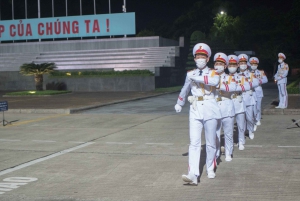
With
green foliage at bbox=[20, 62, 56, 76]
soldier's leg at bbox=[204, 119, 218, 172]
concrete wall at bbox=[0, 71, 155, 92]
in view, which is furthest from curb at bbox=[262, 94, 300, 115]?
green foliage at bbox=[20, 62, 56, 76]

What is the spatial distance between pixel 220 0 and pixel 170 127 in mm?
70694

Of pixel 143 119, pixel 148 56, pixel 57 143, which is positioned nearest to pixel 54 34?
pixel 148 56

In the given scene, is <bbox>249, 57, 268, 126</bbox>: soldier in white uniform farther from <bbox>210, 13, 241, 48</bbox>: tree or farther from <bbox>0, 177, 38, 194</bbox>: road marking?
<bbox>210, 13, 241, 48</bbox>: tree

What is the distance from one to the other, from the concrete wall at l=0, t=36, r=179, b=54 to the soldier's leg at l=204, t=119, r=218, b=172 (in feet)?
115

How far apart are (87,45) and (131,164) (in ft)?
117

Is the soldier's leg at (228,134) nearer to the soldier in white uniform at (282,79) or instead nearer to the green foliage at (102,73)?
the soldier in white uniform at (282,79)

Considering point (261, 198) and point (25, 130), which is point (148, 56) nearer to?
point (25, 130)

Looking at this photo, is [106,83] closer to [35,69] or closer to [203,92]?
[35,69]

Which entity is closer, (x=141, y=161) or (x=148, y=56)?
(x=141, y=161)

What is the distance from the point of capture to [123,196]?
698cm

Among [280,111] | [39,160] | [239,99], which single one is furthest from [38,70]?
[239,99]

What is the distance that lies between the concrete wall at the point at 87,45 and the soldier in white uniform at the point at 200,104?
35064 mm

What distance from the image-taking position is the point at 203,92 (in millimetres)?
7633

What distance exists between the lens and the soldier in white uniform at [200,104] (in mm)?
7469
